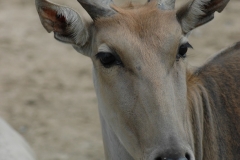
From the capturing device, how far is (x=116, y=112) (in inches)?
200

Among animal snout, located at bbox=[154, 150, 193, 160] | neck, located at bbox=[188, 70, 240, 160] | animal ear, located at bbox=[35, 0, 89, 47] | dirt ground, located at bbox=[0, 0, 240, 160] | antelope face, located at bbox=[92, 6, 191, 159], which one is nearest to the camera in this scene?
animal snout, located at bbox=[154, 150, 193, 160]

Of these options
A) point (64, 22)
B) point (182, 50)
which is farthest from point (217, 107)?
point (64, 22)

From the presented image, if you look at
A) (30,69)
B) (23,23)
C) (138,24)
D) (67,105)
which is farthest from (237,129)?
(23,23)

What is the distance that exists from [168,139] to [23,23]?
352 inches

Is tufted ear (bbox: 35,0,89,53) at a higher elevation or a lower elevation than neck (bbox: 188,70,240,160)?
higher

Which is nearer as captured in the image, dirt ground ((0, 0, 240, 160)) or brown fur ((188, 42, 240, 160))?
brown fur ((188, 42, 240, 160))

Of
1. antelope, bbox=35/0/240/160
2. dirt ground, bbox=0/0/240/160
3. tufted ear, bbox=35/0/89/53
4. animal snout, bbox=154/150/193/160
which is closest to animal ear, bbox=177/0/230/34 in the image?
antelope, bbox=35/0/240/160

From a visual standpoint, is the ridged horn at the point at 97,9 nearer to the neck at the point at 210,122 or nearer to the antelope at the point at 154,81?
the antelope at the point at 154,81

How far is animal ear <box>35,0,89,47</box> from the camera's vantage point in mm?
5148

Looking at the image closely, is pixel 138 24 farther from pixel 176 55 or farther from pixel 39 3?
pixel 39 3

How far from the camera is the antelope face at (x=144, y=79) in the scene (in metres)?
4.71

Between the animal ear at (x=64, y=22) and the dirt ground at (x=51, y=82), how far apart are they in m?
3.81

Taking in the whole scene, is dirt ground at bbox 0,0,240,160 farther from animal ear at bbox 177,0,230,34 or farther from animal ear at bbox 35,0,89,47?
animal ear at bbox 177,0,230,34

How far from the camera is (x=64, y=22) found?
525 centimetres
